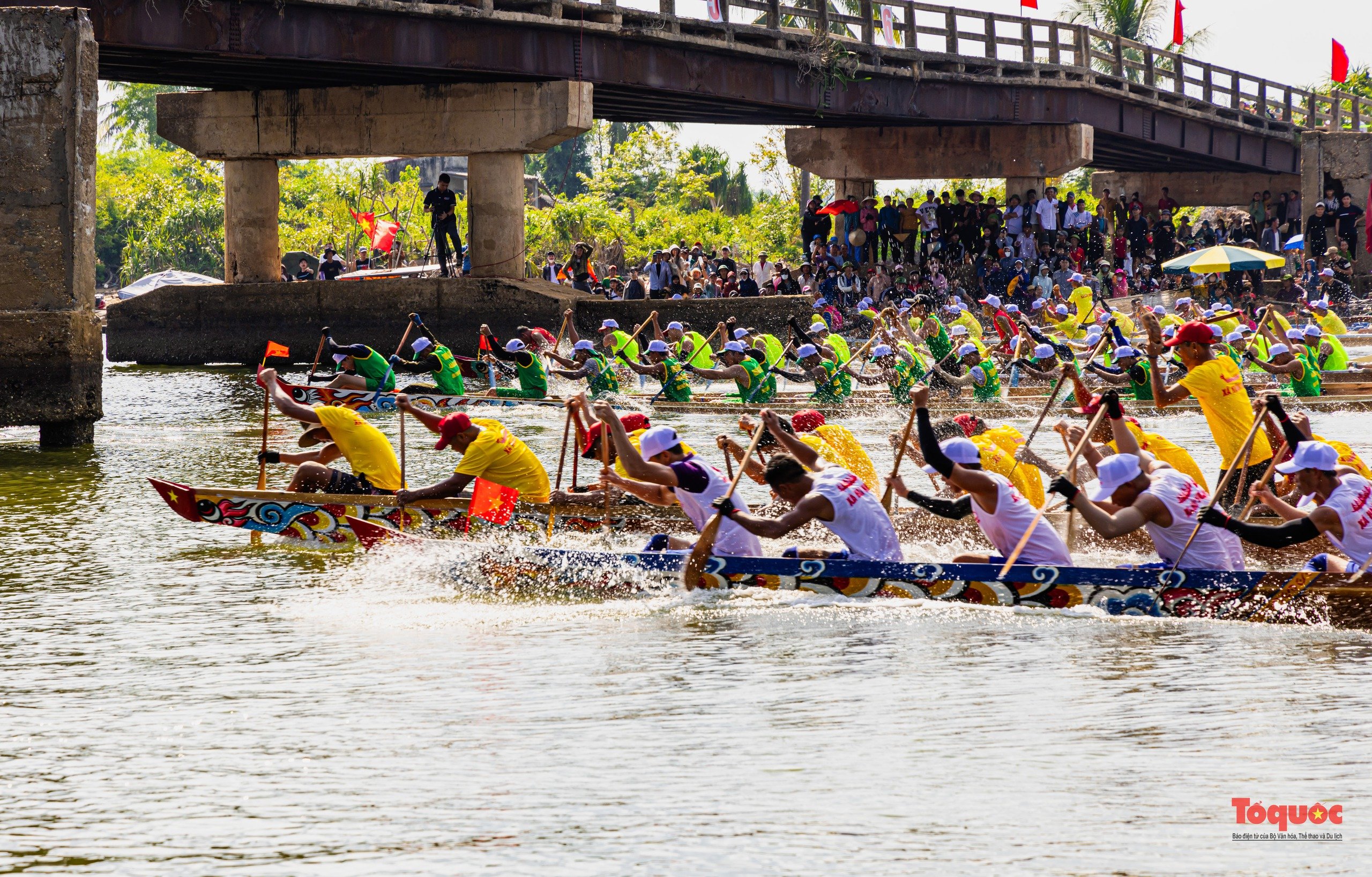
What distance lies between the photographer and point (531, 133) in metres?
29.3

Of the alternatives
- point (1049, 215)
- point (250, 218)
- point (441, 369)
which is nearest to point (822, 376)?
point (441, 369)

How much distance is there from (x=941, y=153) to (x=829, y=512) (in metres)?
33.6

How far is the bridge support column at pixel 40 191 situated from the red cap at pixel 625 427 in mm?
8244

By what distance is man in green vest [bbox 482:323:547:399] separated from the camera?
21.6m

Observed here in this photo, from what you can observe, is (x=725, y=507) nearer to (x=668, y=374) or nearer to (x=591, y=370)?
(x=668, y=374)

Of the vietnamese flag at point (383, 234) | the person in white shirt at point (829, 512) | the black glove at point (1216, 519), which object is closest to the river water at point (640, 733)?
the person in white shirt at point (829, 512)

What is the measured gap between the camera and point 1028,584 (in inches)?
389

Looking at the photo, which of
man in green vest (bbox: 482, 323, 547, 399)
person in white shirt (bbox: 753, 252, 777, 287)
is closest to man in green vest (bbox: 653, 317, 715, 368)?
man in green vest (bbox: 482, 323, 547, 399)

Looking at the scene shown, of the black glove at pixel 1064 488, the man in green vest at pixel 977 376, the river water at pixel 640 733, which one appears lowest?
the river water at pixel 640 733

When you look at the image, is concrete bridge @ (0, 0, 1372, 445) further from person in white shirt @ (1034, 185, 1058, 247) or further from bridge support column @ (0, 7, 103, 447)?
person in white shirt @ (1034, 185, 1058, 247)

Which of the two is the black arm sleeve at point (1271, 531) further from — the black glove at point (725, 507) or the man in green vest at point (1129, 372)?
the man in green vest at point (1129, 372)

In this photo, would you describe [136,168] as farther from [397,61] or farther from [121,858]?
[121,858]

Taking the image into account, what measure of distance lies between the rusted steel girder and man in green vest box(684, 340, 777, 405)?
8521mm

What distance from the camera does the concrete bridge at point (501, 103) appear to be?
58.6ft
